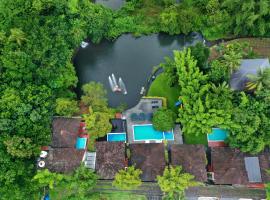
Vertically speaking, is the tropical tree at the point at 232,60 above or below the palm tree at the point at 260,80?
above

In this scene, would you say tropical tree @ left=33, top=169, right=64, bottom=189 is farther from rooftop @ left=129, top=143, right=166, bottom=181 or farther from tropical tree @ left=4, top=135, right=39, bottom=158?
rooftop @ left=129, top=143, right=166, bottom=181

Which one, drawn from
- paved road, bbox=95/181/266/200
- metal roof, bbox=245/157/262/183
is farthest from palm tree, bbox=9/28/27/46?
metal roof, bbox=245/157/262/183

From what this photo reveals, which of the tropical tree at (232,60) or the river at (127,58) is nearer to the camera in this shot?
the tropical tree at (232,60)

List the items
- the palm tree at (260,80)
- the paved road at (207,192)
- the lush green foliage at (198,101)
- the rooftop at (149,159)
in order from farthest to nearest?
the paved road at (207,192) → the rooftop at (149,159) → the lush green foliage at (198,101) → the palm tree at (260,80)

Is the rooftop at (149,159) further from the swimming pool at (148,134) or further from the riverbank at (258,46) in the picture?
the riverbank at (258,46)

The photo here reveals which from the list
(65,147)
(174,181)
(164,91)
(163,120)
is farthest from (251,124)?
(65,147)

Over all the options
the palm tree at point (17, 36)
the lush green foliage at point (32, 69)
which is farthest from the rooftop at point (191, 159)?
the palm tree at point (17, 36)
